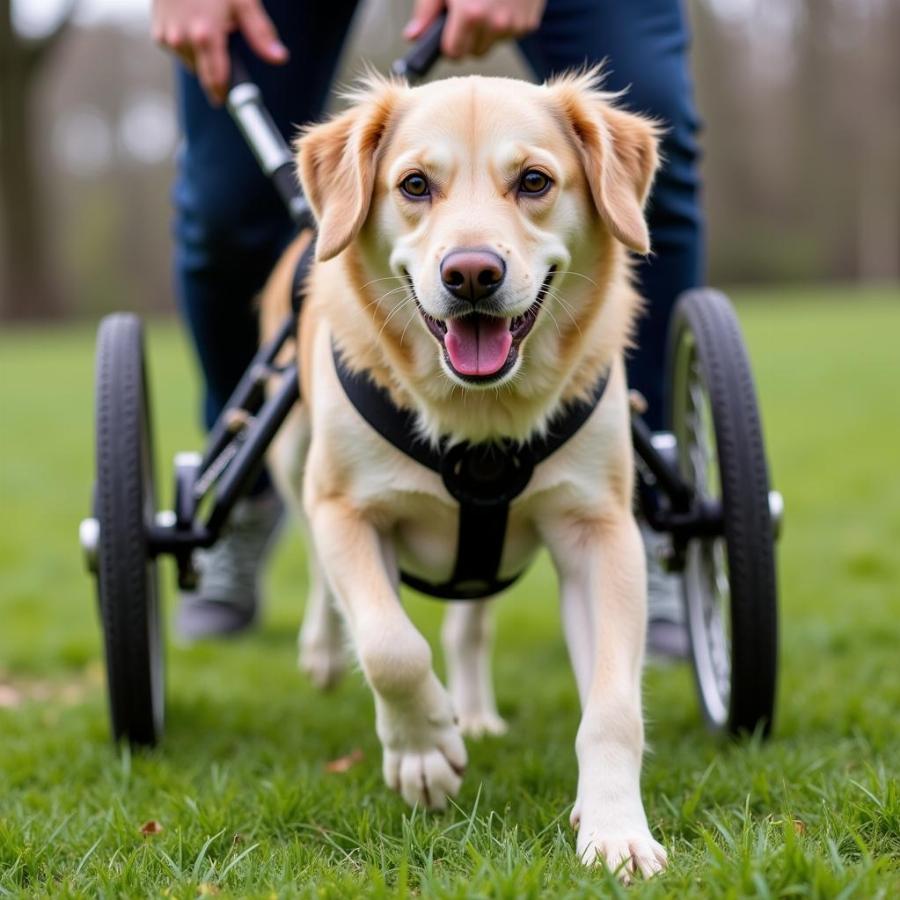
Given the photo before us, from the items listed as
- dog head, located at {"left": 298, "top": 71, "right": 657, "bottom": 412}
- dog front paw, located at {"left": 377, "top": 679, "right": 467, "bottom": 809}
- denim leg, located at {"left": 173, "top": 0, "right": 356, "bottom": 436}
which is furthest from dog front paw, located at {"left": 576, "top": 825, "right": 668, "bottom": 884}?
→ denim leg, located at {"left": 173, "top": 0, "right": 356, "bottom": 436}

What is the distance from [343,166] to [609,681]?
121 cm

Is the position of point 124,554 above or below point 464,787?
above

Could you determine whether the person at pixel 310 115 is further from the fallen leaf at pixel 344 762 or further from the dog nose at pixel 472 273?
the dog nose at pixel 472 273

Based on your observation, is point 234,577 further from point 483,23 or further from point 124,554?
point 483,23

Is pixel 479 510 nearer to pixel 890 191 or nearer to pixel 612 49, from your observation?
pixel 612 49

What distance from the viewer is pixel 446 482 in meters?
2.81

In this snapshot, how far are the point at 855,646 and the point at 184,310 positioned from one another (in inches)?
94.7

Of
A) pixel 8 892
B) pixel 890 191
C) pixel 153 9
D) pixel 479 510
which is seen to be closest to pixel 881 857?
pixel 479 510

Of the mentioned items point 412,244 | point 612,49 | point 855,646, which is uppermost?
point 612,49

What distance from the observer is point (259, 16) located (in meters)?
Result: 3.60

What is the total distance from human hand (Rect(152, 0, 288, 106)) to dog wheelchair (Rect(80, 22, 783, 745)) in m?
0.08

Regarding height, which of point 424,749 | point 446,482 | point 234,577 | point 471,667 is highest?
point 446,482

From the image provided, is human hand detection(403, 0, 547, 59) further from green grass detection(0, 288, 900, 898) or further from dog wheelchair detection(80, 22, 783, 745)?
green grass detection(0, 288, 900, 898)

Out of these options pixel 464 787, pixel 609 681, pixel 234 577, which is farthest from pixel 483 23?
pixel 234 577
